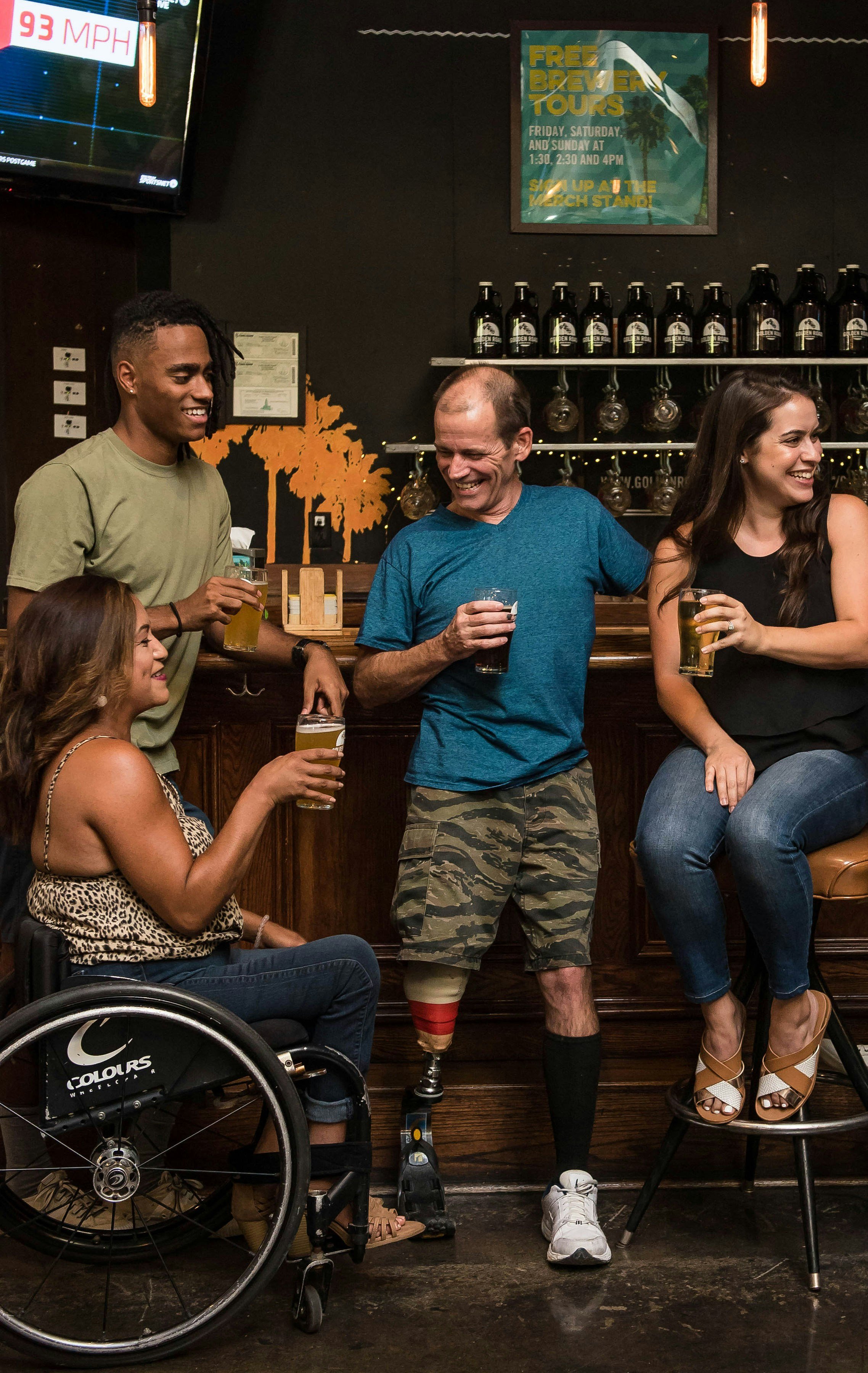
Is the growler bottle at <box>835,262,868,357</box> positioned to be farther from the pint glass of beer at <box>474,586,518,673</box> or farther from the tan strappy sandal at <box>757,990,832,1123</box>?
the tan strappy sandal at <box>757,990,832,1123</box>

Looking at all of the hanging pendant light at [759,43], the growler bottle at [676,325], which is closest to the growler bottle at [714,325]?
the growler bottle at [676,325]

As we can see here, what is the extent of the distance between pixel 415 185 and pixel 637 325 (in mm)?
1069

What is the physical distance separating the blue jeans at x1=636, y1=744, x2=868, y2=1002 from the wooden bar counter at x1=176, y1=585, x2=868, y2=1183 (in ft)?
1.36

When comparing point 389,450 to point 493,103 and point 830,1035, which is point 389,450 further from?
point 830,1035

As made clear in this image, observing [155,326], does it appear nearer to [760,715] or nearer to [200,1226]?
[760,715]

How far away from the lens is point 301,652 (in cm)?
230

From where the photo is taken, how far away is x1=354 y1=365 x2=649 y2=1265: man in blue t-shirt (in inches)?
86.1

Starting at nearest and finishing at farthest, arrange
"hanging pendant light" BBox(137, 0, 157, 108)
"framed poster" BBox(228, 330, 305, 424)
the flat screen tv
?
"hanging pendant light" BBox(137, 0, 157, 108) → the flat screen tv → "framed poster" BBox(228, 330, 305, 424)

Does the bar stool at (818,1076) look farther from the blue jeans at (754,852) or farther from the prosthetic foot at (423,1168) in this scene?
the prosthetic foot at (423,1168)

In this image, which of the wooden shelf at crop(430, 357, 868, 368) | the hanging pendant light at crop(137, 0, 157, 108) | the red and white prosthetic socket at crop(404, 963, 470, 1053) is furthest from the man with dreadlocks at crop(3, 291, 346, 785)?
the wooden shelf at crop(430, 357, 868, 368)

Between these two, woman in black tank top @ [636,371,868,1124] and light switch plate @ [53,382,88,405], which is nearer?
woman in black tank top @ [636,371,868,1124]

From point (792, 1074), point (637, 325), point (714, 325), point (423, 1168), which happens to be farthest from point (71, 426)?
point (792, 1074)

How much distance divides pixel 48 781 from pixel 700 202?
159 inches

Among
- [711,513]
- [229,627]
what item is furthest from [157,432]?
[711,513]
